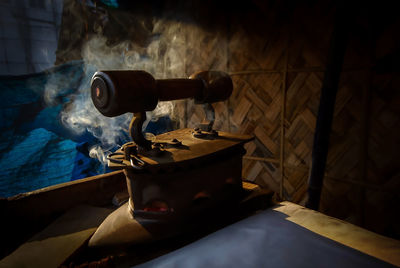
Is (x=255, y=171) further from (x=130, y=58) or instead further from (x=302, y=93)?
(x=130, y=58)

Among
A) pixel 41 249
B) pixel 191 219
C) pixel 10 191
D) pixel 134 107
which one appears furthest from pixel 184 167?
pixel 10 191

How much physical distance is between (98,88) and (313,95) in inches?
79.8

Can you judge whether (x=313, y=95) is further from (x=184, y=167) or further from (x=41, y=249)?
(x=41, y=249)

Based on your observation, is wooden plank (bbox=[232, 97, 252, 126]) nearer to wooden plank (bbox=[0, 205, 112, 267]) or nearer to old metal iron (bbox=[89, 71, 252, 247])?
old metal iron (bbox=[89, 71, 252, 247])

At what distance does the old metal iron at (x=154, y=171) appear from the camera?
3.82ft

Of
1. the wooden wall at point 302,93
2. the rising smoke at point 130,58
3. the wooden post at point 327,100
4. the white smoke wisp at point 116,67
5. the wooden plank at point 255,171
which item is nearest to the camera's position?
the wooden post at point 327,100

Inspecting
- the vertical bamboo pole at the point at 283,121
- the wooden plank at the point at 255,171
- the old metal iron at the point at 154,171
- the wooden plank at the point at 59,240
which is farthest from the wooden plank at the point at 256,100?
the wooden plank at the point at 59,240

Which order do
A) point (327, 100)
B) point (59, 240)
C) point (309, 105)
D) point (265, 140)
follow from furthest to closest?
point (265, 140), point (309, 105), point (327, 100), point (59, 240)

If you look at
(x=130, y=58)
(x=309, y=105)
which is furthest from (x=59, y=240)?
(x=130, y=58)

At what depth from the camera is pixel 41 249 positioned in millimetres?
1289

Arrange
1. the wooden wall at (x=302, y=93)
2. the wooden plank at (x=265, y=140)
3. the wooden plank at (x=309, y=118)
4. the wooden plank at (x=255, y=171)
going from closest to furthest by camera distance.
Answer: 1. the wooden wall at (x=302, y=93)
2. the wooden plank at (x=309, y=118)
3. the wooden plank at (x=265, y=140)
4. the wooden plank at (x=255, y=171)

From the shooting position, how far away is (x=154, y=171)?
121 centimetres

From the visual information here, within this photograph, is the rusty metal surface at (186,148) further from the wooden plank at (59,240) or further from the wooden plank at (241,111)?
the wooden plank at (241,111)

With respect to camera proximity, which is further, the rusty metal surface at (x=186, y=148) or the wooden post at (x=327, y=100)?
the wooden post at (x=327, y=100)
